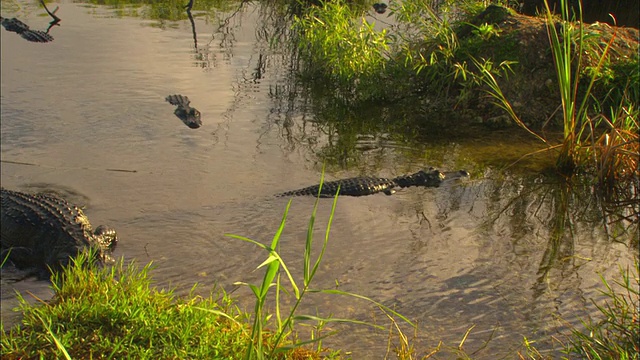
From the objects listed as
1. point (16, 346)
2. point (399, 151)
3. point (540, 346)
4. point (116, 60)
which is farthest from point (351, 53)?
point (16, 346)

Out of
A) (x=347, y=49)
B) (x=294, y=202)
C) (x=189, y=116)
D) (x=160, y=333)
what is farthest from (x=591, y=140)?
(x=160, y=333)

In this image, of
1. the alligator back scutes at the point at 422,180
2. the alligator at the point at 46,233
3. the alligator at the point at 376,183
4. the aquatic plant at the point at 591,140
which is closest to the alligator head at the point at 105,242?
the alligator at the point at 46,233

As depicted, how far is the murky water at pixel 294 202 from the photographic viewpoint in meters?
4.15

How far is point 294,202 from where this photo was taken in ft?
18.3

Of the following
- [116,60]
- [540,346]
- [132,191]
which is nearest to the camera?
[540,346]

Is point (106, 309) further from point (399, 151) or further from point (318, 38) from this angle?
point (318, 38)

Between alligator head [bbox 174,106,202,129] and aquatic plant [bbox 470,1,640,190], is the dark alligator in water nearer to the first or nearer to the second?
alligator head [bbox 174,106,202,129]

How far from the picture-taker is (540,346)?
12.0ft

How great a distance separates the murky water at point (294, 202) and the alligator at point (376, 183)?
3.5 inches

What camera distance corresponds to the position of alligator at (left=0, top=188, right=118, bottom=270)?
4.43 m

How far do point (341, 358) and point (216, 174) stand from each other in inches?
118

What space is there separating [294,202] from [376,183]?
80cm

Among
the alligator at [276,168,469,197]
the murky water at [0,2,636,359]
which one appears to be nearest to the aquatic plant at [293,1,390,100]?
the murky water at [0,2,636,359]

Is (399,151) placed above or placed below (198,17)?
below
